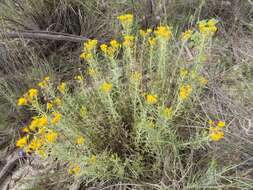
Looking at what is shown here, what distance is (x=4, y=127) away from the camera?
2195mm

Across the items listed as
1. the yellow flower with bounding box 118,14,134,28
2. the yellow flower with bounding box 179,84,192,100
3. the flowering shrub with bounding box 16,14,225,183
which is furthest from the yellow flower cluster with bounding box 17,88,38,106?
the yellow flower with bounding box 179,84,192,100

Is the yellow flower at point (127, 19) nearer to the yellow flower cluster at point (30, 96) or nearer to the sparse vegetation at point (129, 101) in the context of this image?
the sparse vegetation at point (129, 101)

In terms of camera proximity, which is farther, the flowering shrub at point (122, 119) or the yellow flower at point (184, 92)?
→ the flowering shrub at point (122, 119)

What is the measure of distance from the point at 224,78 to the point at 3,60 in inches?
69.1

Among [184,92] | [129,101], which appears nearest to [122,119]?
[129,101]

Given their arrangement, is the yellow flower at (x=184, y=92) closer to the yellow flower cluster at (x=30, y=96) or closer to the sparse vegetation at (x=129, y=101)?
the sparse vegetation at (x=129, y=101)

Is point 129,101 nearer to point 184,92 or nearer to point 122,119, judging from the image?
point 122,119

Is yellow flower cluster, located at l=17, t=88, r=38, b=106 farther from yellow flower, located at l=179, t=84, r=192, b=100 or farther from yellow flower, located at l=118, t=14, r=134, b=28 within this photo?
yellow flower, located at l=179, t=84, r=192, b=100

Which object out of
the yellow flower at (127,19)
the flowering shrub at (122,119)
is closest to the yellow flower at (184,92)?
the flowering shrub at (122,119)

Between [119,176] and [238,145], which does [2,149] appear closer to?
[119,176]

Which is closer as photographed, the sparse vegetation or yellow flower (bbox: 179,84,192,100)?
yellow flower (bbox: 179,84,192,100)

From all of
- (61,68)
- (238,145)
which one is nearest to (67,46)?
(61,68)

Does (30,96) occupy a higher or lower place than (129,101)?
higher

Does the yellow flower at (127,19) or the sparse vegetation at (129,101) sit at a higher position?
the yellow flower at (127,19)
